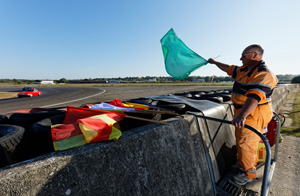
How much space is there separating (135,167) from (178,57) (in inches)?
107

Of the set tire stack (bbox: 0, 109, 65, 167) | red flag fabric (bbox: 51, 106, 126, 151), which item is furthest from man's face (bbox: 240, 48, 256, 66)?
tire stack (bbox: 0, 109, 65, 167)

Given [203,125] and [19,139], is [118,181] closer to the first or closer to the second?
[19,139]

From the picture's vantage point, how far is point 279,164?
296 centimetres

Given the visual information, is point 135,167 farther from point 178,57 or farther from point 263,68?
point 178,57

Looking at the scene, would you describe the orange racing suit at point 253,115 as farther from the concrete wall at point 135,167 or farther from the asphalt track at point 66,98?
the asphalt track at point 66,98

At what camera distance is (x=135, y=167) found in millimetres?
1408

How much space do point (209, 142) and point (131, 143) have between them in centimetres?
150

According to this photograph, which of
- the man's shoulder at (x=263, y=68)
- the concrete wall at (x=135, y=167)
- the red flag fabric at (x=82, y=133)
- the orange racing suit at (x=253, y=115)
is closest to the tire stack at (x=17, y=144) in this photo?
the red flag fabric at (x=82, y=133)

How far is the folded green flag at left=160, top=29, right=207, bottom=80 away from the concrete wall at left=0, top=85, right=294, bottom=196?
4.72ft

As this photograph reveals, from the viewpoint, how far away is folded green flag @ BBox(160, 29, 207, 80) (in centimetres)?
331

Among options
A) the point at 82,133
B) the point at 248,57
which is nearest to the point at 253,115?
the point at 248,57

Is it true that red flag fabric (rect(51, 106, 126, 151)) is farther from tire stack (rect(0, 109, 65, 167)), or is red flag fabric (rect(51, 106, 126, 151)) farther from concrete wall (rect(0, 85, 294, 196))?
tire stack (rect(0, 109, 65, 167))

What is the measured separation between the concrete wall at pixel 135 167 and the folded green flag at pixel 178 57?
144 centimetres

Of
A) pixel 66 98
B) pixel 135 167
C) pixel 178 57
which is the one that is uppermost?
pixel 178 57
